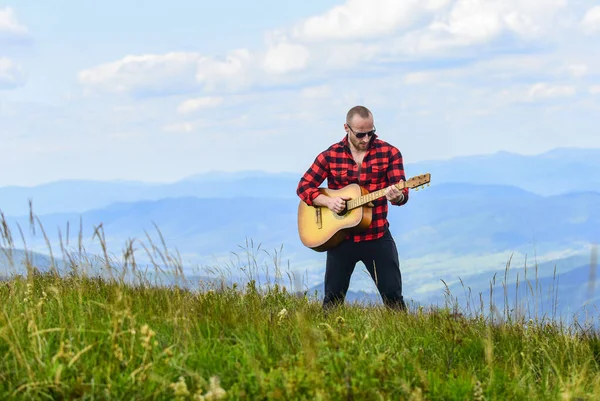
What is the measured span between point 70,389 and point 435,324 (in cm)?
309

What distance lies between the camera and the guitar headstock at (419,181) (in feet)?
22.9

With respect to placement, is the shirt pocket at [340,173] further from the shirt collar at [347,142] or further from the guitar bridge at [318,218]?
the guitar bridge at [318,218]

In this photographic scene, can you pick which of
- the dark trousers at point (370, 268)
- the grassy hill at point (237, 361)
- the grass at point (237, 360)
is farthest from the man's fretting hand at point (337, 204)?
the grassy hill at point (237, 361)

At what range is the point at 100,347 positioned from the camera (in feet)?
13.7

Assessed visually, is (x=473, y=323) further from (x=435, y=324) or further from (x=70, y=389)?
(x=70, y=389)

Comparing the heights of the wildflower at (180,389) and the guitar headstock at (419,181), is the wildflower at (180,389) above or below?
below

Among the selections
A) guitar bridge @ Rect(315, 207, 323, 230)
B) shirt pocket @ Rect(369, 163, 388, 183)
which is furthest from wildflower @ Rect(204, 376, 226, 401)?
guitar bridge @ Rect(315, 207, 323, 230)

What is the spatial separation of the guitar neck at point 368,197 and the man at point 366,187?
9 cm

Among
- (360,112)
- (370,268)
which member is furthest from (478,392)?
(360,112)

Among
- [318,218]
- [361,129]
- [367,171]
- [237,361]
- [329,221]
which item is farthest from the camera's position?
[318,218]

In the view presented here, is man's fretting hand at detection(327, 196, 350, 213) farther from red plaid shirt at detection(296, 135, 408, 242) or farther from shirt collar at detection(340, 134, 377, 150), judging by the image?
shirt collar at detection(340, 134, 377, 150)

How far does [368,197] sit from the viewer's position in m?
7.28

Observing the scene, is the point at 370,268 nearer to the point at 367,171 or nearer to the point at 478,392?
the point at 367,171

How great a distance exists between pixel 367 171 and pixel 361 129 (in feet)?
1.41
